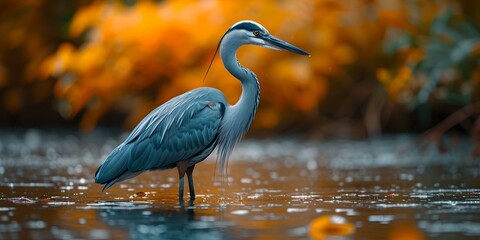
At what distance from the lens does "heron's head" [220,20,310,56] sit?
9.62 meters

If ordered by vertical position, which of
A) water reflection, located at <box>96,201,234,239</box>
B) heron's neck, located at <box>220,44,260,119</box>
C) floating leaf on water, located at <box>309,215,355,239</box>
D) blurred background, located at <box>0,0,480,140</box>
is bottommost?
floating leaf on water, located at <box>309,215,355,239</box>

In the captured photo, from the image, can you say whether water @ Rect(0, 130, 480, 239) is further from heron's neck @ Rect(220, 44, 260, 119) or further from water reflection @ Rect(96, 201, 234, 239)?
heron's neck @ Rect(220, 44, 260, 119)

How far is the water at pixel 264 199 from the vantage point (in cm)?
657

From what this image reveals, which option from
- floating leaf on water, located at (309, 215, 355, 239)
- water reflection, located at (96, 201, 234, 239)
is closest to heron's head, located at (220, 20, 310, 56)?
water reflection, located at (96, 201, 234, 239)

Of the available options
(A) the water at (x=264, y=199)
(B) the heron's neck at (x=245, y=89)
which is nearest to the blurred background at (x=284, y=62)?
(A) the water at (x=264, y=199)

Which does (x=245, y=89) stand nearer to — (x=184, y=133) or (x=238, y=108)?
(x=238, y=108)

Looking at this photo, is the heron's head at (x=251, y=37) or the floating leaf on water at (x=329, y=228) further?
the heron's head at (x=251, y=37)

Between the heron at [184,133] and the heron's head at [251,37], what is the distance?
5 centimetres

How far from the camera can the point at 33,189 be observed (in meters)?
10.3

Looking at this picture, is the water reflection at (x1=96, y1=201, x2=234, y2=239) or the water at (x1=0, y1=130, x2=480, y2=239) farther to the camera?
the water at (x1=0, y1=130, x2=480, y2=239)

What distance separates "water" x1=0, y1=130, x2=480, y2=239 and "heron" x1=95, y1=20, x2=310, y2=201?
0.31m

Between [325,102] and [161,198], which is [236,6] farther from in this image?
[161,198]

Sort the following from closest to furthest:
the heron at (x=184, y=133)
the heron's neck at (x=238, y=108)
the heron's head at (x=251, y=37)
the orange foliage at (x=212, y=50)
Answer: the heron at (x=184, y=133) < the heron's neck at (x=238, y=108) < the heron's head at (x=251, y=37) < the orange foliage at (x=212, y=50)

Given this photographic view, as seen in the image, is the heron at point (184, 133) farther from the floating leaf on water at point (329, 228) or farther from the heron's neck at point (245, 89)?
the floating leaf on water at point (329, 228)
